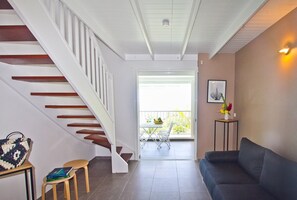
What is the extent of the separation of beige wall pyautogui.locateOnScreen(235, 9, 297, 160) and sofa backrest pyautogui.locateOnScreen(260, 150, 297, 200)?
0.37 meters

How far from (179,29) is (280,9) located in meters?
1.24

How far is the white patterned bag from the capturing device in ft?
5.92

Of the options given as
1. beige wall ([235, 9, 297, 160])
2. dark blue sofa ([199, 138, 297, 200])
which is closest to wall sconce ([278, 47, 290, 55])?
beige wall ([235, 9, 297, 160])

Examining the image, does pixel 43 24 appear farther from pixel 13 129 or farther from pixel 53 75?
pixel 13 129

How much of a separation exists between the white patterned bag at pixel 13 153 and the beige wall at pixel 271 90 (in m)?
3.14

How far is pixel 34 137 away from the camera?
8.71 ft

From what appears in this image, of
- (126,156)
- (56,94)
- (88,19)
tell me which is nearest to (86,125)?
(56,94)

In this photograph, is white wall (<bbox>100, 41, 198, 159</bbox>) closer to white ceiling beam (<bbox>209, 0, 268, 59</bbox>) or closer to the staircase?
the staircase

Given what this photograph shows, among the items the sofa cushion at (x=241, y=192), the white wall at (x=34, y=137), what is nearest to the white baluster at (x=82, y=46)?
the white wall at (x=34, y=137)

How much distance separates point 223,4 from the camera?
2.01 metres

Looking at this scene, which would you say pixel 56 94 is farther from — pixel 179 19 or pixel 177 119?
pixel 177 119

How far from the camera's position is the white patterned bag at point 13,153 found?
5.92ft

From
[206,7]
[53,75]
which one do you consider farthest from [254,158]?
[53,75]

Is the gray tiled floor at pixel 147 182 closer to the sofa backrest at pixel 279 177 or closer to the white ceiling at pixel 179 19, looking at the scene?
the sofa backrest at pixel 279 177
